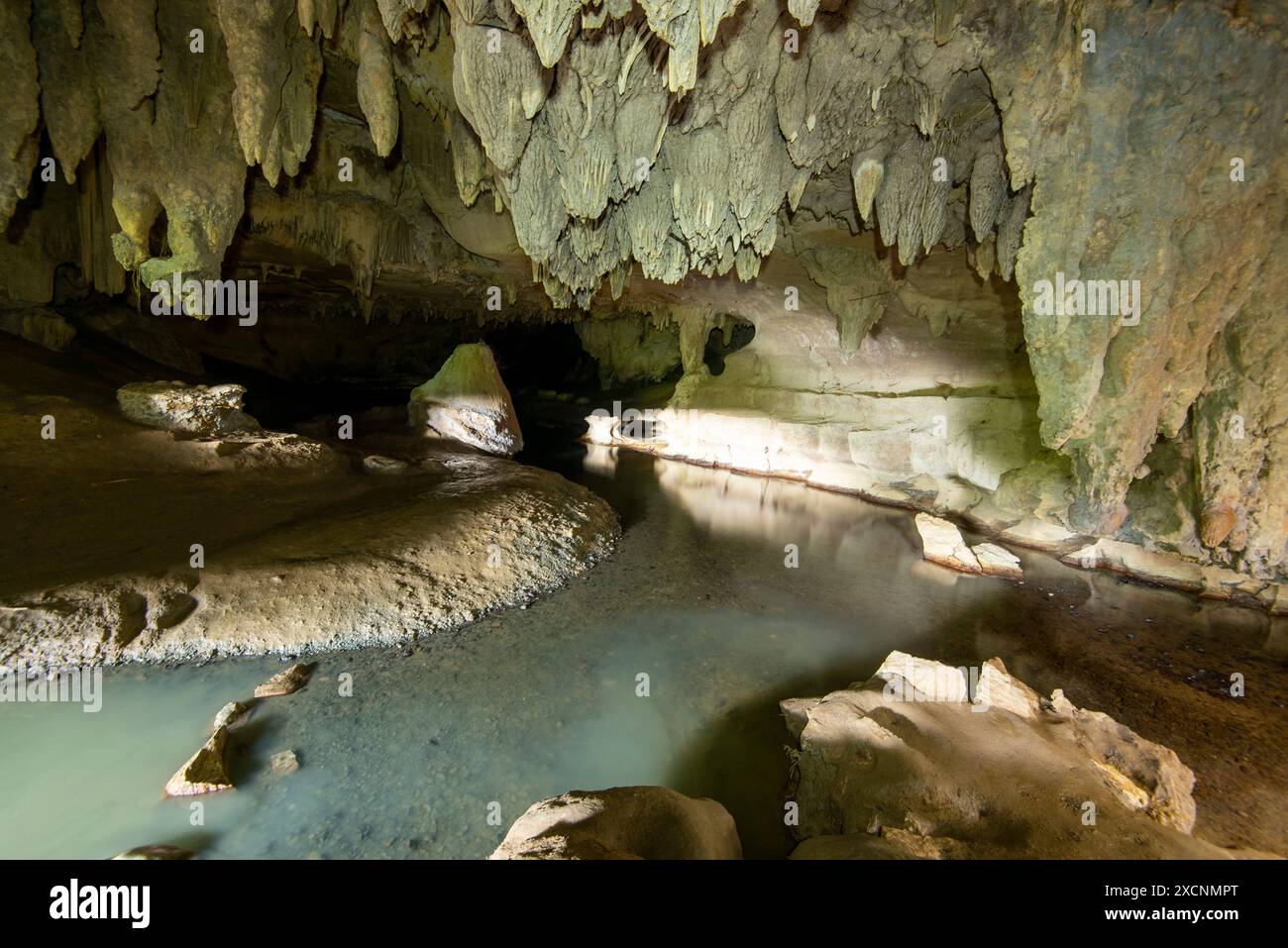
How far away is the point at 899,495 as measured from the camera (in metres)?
12.7

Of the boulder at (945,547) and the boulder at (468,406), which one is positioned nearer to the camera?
the boulder at (945,547)

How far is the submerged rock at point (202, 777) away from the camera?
144 inches

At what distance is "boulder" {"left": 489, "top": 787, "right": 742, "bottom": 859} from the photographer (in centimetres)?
251

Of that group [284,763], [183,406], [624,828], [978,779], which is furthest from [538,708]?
[183,406]

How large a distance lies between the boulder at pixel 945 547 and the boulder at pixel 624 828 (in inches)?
294

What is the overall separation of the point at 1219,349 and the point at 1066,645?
382 cm

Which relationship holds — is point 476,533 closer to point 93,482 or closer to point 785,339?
point 93,482

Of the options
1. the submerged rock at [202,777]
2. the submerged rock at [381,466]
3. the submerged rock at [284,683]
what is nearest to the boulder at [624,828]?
the submerged rock at [202,777]

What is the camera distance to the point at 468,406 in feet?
49.4

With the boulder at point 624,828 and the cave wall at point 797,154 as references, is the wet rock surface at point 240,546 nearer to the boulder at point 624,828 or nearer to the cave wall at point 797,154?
the cave wall at point 797,154

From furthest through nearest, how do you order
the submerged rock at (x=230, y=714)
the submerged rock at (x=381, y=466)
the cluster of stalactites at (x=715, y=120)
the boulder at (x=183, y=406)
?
the submerged rock at (x=381, y=466) → the boulder at (x=183, y=406) → the cluster of stalactites at (x=715, y=120) → the submerged rock at (x=230, y=714)

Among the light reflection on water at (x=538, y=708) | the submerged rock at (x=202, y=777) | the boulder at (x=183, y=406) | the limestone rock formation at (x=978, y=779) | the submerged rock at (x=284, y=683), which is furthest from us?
the boulder at (x=183, y=406)

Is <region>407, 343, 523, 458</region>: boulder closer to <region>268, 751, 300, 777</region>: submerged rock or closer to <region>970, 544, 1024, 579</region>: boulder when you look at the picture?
<region>268, 751, 300, 777</region>: submerged rock

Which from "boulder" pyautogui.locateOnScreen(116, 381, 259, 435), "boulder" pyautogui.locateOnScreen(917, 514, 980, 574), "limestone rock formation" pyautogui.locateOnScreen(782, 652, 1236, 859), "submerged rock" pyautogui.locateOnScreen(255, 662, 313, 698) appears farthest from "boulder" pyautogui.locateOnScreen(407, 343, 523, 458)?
"limestone rock formation" pyautogui.locateOnScreen(782, 652, 1236, 859)
